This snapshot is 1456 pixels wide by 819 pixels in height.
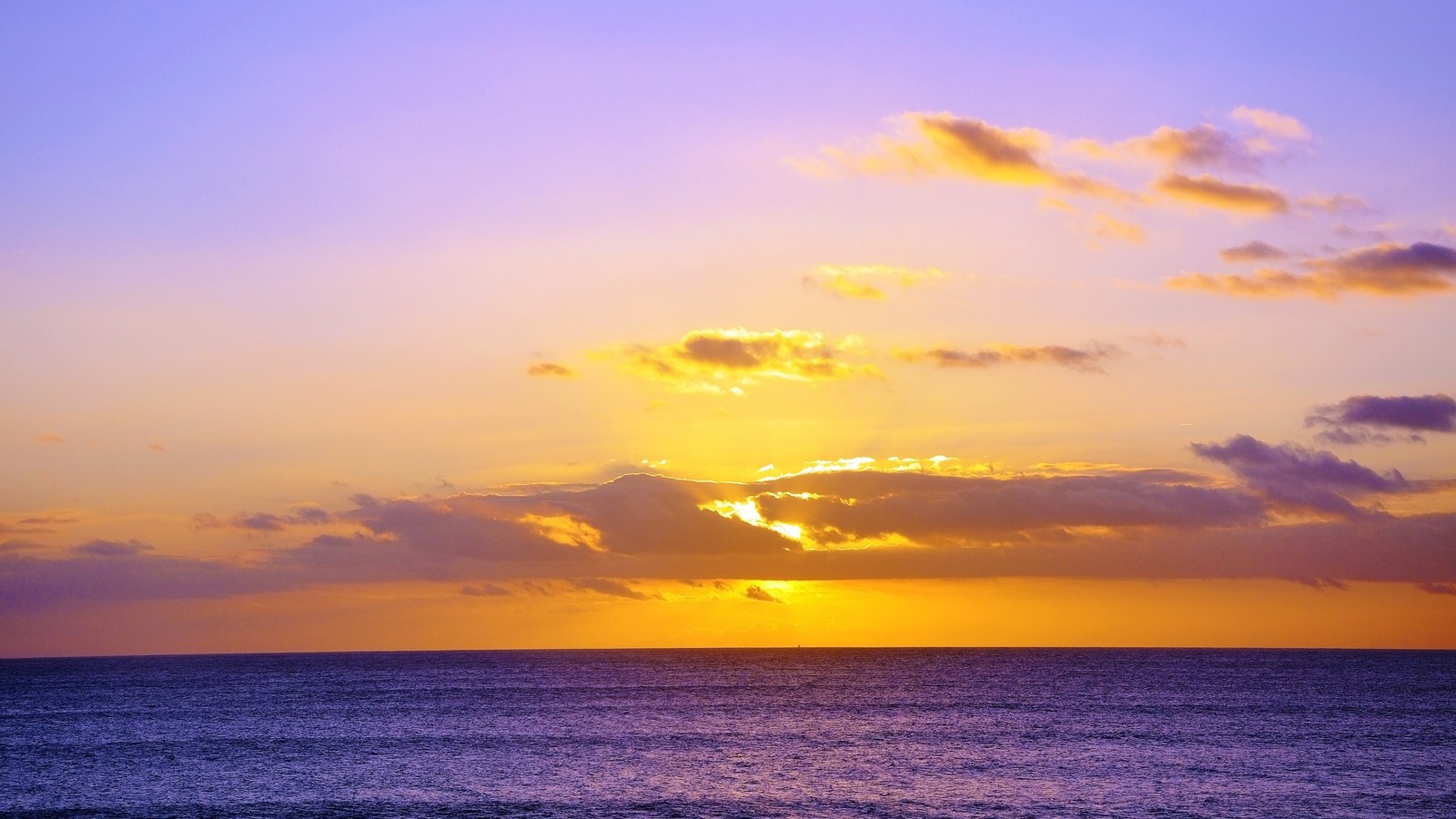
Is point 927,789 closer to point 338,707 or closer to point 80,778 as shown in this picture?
point 80,778

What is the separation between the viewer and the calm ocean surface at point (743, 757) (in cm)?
7381

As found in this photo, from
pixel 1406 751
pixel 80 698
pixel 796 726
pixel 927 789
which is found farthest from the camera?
pixel 80 698

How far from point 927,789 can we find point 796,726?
45898 mm

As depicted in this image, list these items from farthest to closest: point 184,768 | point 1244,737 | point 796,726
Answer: point 796,726, point 1244,737, point 184,768

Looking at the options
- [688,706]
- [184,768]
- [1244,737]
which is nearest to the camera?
[184,768]

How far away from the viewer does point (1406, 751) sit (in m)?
98.4

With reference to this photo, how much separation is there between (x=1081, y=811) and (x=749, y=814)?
1857 cm

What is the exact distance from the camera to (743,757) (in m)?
96.0

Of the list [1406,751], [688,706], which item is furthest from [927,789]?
[688,706]

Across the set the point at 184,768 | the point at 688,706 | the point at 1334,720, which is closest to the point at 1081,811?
the point at 184,768

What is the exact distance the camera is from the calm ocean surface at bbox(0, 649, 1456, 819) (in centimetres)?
7381

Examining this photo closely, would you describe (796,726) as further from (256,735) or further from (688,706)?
(256,735)

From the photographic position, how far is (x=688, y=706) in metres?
156

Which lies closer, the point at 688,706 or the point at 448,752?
the point at 448,752
